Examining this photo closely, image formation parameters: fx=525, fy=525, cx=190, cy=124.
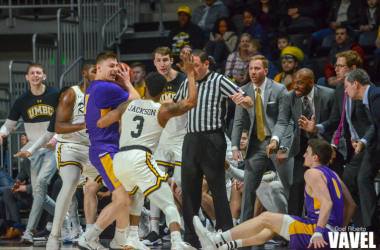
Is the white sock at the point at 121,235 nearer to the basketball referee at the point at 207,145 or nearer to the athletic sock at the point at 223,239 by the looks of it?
the basketball referee at the point at 207,145

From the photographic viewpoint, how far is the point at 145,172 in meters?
4.88

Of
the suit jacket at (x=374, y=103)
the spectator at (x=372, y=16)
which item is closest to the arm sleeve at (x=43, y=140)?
the suit jacket at (x=374, y=103)

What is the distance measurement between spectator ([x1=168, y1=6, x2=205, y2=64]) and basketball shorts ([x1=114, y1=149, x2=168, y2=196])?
5036mm

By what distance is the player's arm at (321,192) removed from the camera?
4480 millimetres

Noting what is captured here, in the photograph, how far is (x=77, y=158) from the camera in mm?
5828

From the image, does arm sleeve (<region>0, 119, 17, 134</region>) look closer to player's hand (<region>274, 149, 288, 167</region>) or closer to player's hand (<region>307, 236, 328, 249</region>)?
player's hand (<region>274, 149, 288, 167</region>)

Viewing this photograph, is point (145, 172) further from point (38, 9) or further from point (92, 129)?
point (38, 9)

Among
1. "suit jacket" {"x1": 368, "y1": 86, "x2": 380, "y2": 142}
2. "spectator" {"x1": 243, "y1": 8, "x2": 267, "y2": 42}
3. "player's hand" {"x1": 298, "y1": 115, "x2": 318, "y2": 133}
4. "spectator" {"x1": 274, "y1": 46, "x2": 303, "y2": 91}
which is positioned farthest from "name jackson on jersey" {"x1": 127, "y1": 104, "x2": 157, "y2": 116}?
"spectator" {"x1": 243, "y1": 8, "x2": 267, "y2": 42}

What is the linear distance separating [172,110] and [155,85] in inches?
12.3

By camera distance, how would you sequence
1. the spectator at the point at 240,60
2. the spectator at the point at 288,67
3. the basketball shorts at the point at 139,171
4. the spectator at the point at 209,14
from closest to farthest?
the basketball shorts at the point at 139,171, the spectator at the point at 288,67, the spectator at the point at 240,60, the spectator at the point at 209,14

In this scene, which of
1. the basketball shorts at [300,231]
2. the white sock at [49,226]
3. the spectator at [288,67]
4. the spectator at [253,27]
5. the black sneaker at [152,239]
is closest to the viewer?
the basketball shorts at [300,231]

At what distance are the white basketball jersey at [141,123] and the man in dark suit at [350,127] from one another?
1641mm

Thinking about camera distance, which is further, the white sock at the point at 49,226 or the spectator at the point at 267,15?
the spectator at the point at 267,15

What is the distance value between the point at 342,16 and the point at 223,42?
2.25m
